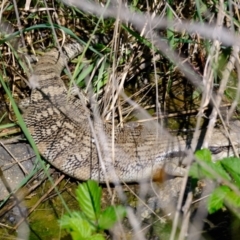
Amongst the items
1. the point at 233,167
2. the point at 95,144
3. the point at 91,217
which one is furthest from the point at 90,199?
the point at 95,144

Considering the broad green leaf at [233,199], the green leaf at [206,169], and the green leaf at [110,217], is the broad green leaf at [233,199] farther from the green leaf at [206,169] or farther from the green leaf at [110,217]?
the green leaf at [110,217]

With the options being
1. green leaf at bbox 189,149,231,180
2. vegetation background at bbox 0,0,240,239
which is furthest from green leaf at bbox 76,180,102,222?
vegetation background at bbox 0,0,240,239

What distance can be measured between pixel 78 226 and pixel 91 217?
79 millimetres

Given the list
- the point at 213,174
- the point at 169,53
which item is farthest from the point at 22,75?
the point at 213,174

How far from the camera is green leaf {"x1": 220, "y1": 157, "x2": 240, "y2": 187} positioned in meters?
2.94

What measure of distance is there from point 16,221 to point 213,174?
2118mm

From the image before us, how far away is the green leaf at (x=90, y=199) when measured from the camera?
299 cm

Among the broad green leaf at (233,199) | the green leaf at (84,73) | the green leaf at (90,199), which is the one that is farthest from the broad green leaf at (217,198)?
the green leaf at (84,73)

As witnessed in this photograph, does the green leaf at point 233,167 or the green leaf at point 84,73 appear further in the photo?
the green leaf at point 84,73

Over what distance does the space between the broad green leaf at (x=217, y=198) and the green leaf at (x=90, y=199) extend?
55 centimetres

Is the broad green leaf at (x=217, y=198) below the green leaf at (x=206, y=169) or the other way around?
below

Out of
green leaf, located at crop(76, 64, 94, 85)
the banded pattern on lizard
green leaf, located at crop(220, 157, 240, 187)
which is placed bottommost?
the banded pattern on lizard

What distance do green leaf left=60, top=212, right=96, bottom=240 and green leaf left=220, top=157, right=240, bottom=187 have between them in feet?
2.36

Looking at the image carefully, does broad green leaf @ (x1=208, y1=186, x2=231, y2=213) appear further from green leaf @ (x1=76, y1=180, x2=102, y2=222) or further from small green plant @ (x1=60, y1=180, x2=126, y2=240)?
green leaf @ (x1=76, y1=180, x2=102, y2=222)
